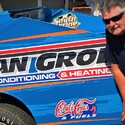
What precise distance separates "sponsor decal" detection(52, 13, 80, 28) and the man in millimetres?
1961

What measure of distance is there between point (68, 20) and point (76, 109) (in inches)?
69.2

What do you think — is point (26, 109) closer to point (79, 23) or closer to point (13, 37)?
point (13, 37)

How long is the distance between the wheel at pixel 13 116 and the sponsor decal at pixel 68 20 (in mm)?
1625

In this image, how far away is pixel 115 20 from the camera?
256 cm

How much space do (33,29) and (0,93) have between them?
0.63 metres

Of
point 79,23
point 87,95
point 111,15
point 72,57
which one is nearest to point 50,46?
point 72,57

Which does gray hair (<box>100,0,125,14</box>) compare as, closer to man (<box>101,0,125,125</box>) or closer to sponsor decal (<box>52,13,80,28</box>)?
Answer: man (<box>101,0,125,125</box>)

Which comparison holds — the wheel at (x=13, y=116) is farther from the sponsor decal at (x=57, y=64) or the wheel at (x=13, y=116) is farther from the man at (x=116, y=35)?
the man at (x=116, y=35)

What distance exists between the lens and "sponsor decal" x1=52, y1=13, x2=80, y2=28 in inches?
191

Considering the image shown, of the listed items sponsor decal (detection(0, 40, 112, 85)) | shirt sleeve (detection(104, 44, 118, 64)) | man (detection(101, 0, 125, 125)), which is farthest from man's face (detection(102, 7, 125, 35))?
sponsor decal (detection(0, 40, 112, 85))

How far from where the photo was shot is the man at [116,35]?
8.29 ft

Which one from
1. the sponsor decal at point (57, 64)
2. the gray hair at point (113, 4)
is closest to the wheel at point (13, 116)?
the sponsor decal at point (57, 64)

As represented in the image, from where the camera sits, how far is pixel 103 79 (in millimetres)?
3281

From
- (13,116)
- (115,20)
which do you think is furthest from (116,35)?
(13,116)
